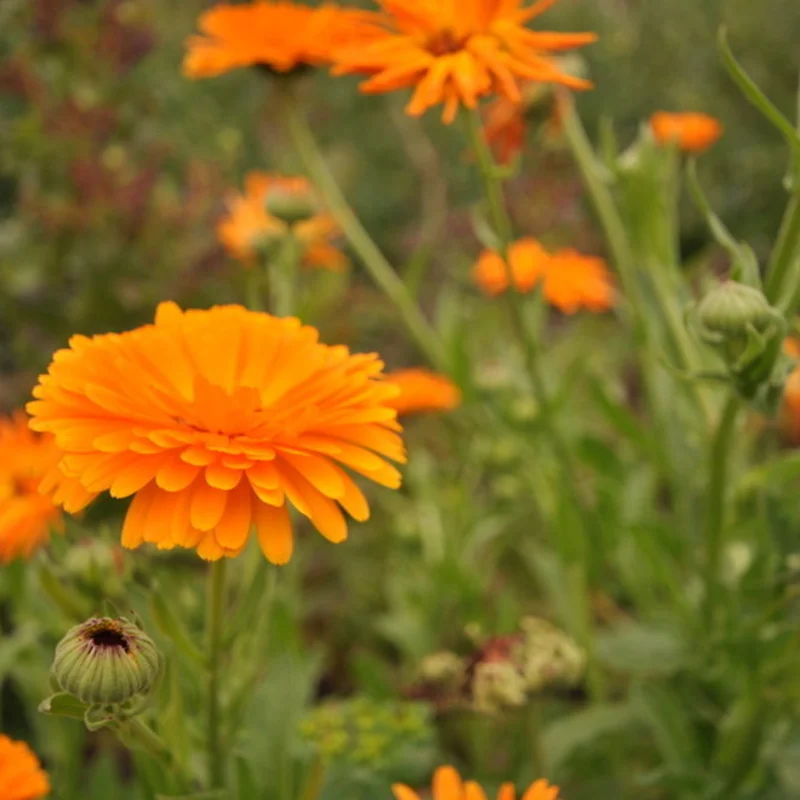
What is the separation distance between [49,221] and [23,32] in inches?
15.3

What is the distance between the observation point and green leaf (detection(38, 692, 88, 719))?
641mm

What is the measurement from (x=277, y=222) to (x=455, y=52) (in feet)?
1.70

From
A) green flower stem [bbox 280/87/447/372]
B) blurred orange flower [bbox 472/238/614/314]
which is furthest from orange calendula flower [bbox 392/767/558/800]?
blurred orange flower [bbox 472/238/614/314]

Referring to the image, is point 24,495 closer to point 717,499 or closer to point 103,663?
point 103,663

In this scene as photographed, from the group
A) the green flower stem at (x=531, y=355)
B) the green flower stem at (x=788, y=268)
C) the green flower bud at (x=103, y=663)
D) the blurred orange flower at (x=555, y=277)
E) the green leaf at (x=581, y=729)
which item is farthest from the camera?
the blurred orange flower at (x=555, y=277)

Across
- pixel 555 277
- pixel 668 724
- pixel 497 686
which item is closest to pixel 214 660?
pixel 497 686

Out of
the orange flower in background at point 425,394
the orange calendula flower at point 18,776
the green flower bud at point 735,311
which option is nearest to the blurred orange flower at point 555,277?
the orange flower in background at point 425,394

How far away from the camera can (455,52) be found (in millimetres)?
961

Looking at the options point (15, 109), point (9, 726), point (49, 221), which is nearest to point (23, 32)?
point (15, 109)

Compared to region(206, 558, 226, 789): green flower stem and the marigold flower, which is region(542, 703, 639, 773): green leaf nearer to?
region(206, 558, 226, 789): green flower stem

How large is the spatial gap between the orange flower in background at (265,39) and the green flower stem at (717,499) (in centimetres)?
63

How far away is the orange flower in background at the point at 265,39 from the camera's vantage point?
1245 mm

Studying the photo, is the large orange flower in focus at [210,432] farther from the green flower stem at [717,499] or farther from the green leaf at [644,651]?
the green leaf at [644,651]

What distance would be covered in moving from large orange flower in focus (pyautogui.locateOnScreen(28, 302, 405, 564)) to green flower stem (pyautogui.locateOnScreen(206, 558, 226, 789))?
87 mm
